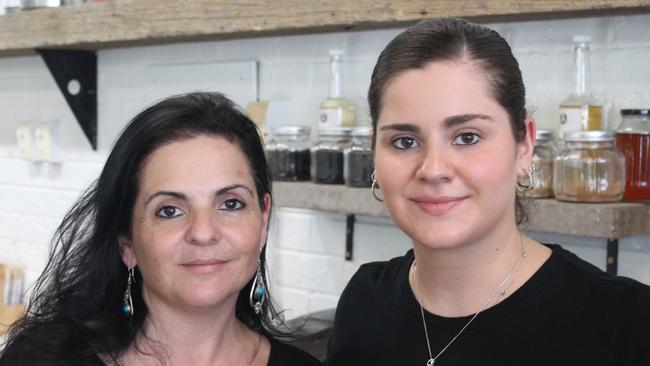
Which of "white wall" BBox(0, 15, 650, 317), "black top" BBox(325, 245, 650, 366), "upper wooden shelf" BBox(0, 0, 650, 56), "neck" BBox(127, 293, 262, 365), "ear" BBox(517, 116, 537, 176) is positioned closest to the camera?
"black top" BBox(325, 245, 650, 366)

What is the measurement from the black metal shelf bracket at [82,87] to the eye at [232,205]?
168 cm

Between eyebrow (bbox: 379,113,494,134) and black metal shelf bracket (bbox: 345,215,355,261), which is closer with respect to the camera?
eyebrow (bbox: 379,113,494,134)

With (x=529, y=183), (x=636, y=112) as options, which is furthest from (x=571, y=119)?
(x=529, y=183)

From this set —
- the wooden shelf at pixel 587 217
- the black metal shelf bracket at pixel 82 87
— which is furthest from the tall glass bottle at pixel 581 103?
the black metal shelf bracket at pixel 82 87

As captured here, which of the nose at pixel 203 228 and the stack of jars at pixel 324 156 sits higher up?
the stack of jars at pixel 324 156

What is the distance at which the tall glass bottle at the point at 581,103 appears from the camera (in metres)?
1.72

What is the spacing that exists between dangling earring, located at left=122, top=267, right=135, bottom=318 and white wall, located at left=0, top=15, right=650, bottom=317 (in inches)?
35.7

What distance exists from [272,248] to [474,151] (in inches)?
54.9

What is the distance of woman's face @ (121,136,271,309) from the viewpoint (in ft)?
4.24

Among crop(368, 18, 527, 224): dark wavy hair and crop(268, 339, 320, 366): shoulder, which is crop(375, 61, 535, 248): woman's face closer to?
crop(368, 18, 527, 224): dark wavy hair

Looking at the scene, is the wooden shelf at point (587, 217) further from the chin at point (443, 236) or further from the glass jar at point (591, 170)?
the chin at point (443, 236)

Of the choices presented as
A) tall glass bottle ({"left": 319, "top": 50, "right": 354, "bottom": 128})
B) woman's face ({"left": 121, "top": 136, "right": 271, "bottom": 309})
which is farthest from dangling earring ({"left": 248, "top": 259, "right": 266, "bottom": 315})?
tall glass bottle ({"left": 319, "top": 50, "right": 354, "bottom": 128})

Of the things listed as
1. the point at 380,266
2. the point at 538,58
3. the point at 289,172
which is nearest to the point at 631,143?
the point at 538,58

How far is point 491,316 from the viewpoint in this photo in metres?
1.26
